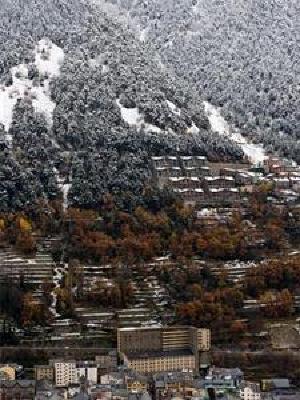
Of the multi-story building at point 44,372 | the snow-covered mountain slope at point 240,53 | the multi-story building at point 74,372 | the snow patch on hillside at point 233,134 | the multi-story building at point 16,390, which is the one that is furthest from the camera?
the snow-covered mountain slope at point 240,53

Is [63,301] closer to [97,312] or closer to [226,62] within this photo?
[97,312]

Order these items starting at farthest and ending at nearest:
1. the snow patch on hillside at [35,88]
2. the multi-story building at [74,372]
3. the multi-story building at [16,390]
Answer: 1. the snow patch on hillside at [35,88]
2. the multi-story building at [74,372]
3. the multi-story building at [16,390]

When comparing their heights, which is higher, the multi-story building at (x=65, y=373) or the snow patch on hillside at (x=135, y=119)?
the snow patch on hillside at (x=135, y=119)

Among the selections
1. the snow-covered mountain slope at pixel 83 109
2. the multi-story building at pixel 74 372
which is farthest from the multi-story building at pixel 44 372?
the snow-covered mountain slope at pixel 83 109

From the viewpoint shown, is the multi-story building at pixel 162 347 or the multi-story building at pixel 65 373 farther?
the multi-story building at pixel 162 347

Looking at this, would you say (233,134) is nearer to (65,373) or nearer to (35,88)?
(35,88)

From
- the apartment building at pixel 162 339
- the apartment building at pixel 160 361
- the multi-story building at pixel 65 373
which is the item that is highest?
the apartment building at pixel 162 339

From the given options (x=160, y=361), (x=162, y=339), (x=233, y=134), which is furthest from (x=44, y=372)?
(x=233, y=134)

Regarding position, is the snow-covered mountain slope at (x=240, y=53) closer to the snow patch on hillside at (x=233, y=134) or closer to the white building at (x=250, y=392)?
the snow patch on hillside at (x=233, y=134)
